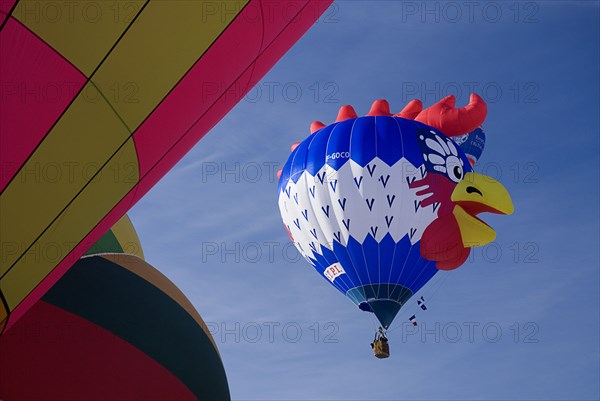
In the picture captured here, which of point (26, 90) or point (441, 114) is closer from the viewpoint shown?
point (26, 90)

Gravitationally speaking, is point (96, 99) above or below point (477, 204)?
below

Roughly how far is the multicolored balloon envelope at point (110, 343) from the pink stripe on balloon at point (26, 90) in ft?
2.87

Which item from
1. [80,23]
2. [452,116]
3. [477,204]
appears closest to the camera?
[80,23]

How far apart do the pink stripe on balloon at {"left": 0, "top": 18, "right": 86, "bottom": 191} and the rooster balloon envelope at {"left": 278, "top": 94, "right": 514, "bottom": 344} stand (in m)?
11.0

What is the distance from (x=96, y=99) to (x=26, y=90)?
32cm

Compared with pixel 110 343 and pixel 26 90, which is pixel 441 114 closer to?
pixel 110 343

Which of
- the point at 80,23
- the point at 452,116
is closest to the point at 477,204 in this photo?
the point at 452,116

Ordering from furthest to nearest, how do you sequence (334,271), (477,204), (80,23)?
(334,271) < (477,204) < (80,23)

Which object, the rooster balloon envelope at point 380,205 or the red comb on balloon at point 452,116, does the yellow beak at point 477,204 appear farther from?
the red comb on balloon at point 452,116

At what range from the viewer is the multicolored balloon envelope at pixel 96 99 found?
402 centimetres

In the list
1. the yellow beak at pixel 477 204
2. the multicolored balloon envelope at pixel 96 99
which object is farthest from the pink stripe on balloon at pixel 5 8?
the yellow beak at pixel 477 204

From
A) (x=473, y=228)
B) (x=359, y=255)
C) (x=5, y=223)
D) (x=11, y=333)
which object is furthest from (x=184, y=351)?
(x=359, y=255)

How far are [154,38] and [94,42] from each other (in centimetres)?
28

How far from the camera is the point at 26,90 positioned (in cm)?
405
